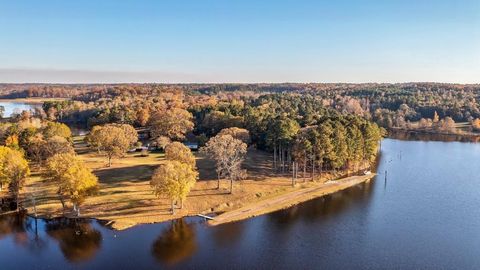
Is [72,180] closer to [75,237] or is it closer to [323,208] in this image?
[75,237]

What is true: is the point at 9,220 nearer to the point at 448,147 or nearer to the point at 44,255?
the point at 44,255

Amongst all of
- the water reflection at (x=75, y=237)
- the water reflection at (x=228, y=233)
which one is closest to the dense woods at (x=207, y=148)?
the water reflection at (x=75, y=237)

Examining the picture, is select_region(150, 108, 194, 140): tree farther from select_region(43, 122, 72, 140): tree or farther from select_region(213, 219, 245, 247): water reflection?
select_region(213, 219, 245, 247): water reflection

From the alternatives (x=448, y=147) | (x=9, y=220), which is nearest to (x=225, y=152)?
(x=9, y=220)

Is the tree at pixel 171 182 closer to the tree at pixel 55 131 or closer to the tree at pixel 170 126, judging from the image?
the tree at pixel 55 131

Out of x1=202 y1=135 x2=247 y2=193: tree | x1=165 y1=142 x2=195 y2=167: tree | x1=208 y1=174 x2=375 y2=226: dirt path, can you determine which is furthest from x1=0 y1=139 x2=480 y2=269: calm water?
x1=165 y1=142 x2=195 y2=167: tree

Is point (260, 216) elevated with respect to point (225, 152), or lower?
lower

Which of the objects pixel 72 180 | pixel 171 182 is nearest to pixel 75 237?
pixel 72 180
